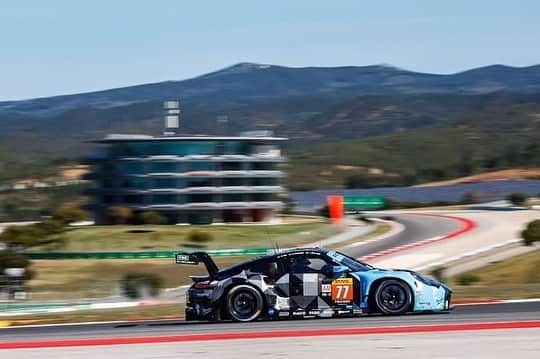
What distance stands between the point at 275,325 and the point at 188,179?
2983 inches

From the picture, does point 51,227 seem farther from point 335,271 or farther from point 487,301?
point 335,271

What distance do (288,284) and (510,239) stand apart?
53824 millimetres

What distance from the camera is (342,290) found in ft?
59.0

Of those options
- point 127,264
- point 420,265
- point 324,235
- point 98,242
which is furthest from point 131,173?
point 420,265

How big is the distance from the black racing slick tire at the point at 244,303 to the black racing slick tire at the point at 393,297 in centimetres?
201

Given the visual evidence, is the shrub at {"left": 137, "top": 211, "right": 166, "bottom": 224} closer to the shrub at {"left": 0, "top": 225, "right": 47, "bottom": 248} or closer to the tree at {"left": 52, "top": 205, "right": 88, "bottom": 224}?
the tree at {"left": 52, "top": 205, "right": 88, "bottom": 224}

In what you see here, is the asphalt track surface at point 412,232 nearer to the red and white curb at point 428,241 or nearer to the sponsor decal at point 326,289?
the red and white curb at point 428,241

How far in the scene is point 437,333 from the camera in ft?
51.5

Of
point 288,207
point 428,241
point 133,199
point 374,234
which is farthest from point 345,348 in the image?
point 288,207

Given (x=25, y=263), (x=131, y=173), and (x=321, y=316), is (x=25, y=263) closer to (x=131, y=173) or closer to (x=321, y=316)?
(x=131, y=173)

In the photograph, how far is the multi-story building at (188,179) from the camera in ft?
304

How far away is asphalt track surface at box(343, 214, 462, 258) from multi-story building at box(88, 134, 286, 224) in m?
13.2

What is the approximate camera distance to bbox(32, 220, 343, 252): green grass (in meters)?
75.9

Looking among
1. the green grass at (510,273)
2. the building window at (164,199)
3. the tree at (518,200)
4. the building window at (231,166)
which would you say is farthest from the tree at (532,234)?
Result: the tree at (518,200)
